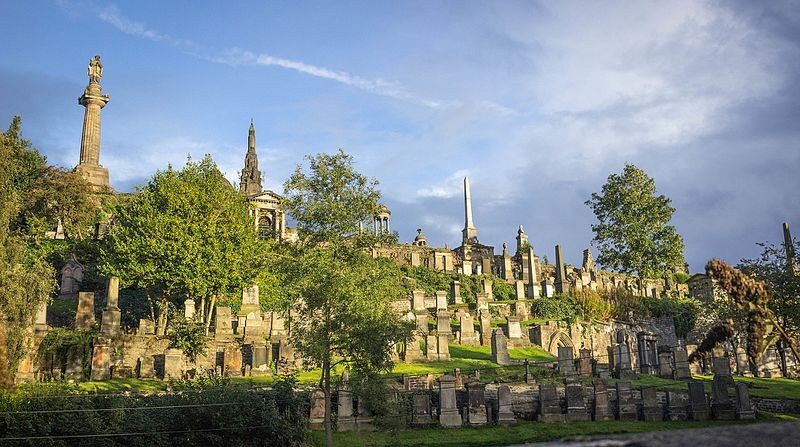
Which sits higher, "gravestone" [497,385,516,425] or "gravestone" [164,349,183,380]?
"gravestone" [164,349,183,380]

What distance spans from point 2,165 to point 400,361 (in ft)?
62.9

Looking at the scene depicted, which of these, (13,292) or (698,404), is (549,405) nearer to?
(698,404)

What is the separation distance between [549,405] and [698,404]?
217 inches

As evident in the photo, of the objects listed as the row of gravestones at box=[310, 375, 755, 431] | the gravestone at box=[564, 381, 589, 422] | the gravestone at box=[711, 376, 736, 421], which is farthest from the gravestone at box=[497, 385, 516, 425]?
the gravestone at box=[711, 376, 736, 421]

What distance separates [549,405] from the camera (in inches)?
1055

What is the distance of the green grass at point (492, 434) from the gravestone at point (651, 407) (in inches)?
26.3

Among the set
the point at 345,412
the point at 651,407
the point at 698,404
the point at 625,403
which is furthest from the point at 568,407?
the point at 345,412

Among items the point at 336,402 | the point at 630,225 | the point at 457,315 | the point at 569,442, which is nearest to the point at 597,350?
the point at 457,315

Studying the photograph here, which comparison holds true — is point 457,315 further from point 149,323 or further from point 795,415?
point 795,415

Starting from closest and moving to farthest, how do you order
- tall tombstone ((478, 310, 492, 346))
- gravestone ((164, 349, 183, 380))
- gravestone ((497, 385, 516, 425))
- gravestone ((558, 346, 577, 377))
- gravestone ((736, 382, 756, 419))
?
gravestone ((497, 385, 516, 425)) → gravestone ((736, 382, 756, 419)) → gravestone ((164, 349, 183, 380)) → gravestone ((558, 346, 577, 377)) → tall tombstone ((478, 310, 492, 346))

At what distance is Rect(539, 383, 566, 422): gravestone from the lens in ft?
87.1

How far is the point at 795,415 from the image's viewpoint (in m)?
27.7

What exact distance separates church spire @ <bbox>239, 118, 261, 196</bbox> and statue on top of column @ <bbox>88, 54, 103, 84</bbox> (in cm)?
2107

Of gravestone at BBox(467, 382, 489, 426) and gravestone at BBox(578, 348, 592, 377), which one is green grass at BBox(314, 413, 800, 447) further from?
gravestone at BBox(578, 348, 592, 377)
